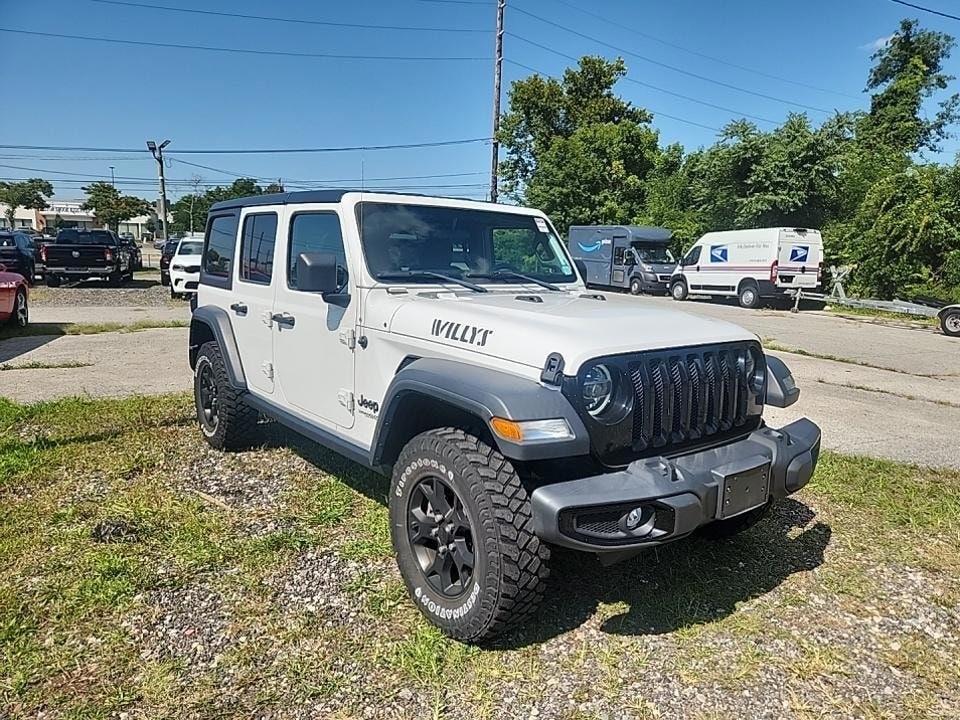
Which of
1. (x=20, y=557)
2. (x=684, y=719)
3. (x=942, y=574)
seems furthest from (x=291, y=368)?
(x=942, y=574)

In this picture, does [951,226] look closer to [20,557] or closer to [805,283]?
[805,283]

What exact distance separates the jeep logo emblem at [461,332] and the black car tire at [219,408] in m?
2.36

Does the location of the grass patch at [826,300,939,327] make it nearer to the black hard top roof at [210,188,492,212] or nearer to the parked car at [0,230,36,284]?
the black hard top roof at [210,188,492,212]

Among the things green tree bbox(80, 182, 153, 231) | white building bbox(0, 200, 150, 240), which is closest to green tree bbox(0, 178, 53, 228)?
white building bbox(0, 200, 150, 240)

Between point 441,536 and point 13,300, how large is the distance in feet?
37.4

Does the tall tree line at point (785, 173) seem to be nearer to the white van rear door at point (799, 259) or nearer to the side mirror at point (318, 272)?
the white van rear door at point (799, 259)

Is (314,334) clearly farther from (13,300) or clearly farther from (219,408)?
(13,300)

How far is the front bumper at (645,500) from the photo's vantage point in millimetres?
2521

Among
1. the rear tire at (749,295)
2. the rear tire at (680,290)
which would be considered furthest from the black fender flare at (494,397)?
the rear tire at (680,290)

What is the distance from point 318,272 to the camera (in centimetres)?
349

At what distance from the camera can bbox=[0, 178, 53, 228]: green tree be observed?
8500 cm

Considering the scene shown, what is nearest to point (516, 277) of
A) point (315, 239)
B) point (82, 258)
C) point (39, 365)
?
point (315, 239)

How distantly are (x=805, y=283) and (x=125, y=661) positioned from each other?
22686 mm

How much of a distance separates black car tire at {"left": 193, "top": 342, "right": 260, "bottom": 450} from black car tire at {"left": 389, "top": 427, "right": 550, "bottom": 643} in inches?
89.6
